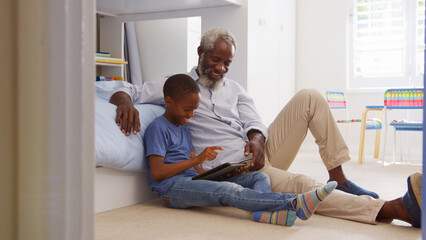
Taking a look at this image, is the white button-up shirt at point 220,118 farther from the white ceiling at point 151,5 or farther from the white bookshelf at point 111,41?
the white bookshelf at point 111,41

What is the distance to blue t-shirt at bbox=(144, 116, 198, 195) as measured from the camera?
6.72 ft

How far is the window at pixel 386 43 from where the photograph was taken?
5523 millimetres

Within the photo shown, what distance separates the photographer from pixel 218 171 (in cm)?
191

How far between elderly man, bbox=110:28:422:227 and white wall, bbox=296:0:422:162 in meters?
3.63

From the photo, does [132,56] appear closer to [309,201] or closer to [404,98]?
[404,98]

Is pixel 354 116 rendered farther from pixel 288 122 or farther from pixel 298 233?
pixel 298 233

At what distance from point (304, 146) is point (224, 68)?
13.2 feet

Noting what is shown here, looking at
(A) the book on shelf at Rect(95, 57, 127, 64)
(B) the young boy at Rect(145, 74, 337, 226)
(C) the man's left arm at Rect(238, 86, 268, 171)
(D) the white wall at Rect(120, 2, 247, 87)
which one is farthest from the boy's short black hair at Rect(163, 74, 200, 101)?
(A) the book on shelf at Rect(95, 57, 127, 64)

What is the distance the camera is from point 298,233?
1688mm

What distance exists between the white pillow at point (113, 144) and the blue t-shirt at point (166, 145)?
5 centimetres

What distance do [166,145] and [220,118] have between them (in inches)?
12.7

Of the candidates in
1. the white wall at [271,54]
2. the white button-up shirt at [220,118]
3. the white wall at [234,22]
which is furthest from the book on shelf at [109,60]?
the white button-up shirt at [220,118]

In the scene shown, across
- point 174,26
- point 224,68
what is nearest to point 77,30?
point 224,68

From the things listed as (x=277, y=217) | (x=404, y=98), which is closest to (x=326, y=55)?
(x=404, y=98)
